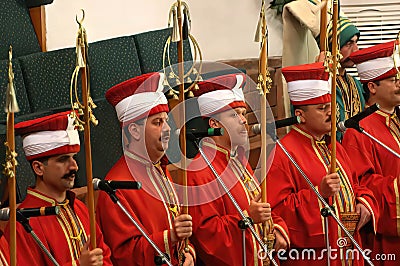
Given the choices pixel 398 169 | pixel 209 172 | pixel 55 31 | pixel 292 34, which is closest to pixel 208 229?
pixel 209 172

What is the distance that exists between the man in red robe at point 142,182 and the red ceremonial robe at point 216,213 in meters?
0.14

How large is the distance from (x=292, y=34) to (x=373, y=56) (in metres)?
1.61

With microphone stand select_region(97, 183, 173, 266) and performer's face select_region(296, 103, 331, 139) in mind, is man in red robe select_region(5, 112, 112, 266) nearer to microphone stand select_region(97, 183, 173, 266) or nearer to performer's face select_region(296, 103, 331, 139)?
microphone stand select_region(97, 183, 173, 266)

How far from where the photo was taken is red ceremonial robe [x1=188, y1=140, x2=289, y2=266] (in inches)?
187

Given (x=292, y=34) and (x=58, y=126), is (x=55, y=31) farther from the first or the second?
(x=58, y=126)

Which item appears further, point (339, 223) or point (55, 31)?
point (55, 31)

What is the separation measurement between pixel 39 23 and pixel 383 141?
206cm

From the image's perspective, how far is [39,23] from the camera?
6281 mm

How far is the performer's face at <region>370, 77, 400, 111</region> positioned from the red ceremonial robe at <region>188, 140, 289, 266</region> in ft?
3.84

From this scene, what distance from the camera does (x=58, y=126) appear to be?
430 centimetres

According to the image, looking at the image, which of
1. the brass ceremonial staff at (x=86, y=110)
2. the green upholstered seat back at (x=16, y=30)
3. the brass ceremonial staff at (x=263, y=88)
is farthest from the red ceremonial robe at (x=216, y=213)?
the green upholstered seat back at (x=16, y=30)

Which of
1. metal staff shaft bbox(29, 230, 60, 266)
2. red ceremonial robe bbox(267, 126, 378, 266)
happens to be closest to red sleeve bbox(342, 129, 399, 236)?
red ceremonial robe bbox(267, 126, 378, 266)

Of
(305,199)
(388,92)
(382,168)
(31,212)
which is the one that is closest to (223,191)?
(305,199)

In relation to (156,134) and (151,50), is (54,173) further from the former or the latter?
(151,50)
